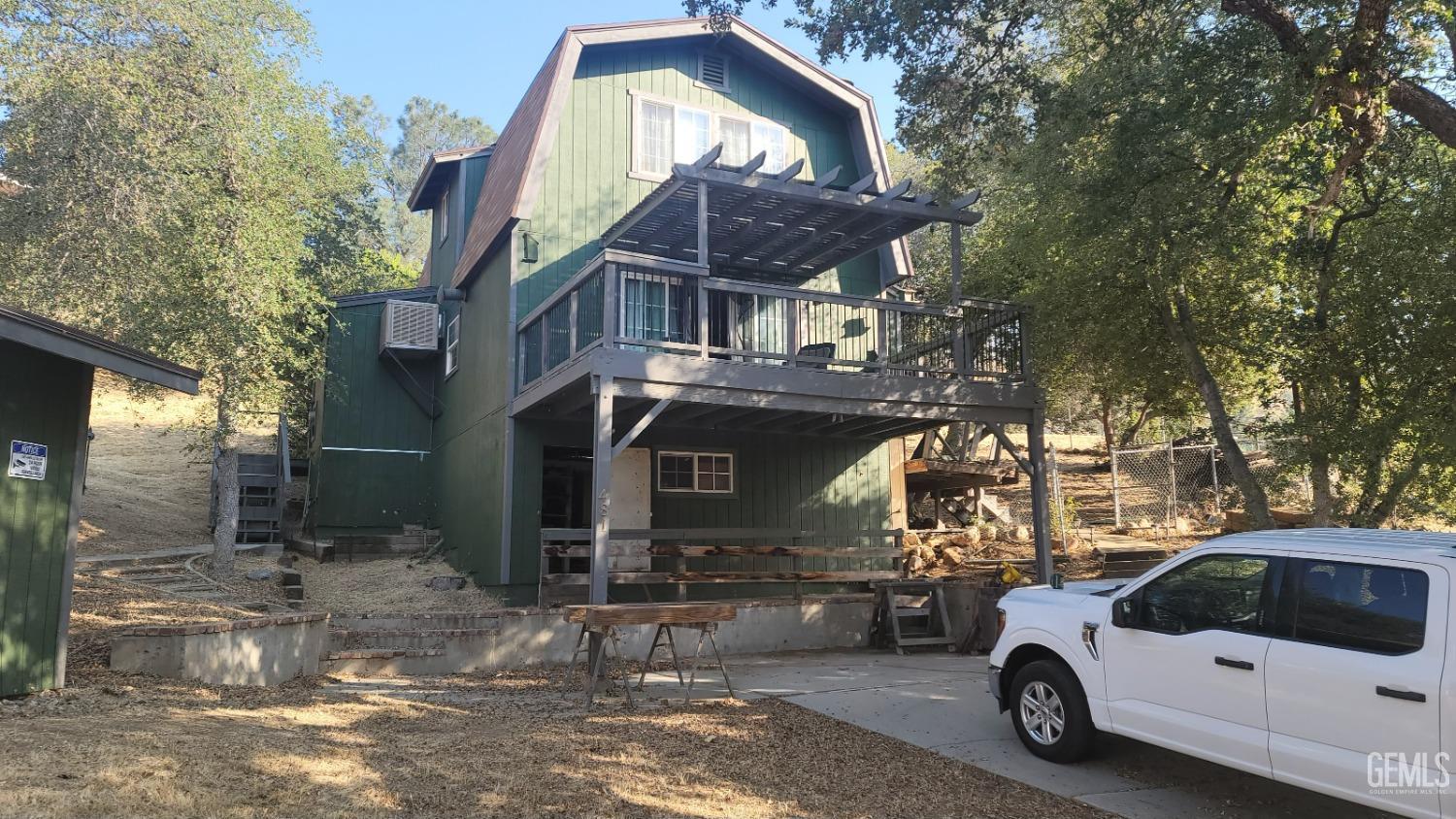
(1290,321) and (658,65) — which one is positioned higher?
(658,65)

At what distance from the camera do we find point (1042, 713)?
6145 mm

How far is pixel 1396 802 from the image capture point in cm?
420

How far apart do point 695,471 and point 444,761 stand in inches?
344

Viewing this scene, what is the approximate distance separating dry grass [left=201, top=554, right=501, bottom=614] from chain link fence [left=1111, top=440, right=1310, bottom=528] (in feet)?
44.6

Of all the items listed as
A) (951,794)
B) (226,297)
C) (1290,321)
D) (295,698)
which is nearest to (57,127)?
A: (226,297)

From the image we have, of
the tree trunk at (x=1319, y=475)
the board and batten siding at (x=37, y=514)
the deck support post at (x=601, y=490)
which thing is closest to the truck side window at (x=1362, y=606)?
the tree trunk at (x=1319, y=475)

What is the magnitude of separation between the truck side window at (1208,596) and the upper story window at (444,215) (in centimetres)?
1527

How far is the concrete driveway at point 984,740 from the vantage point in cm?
537

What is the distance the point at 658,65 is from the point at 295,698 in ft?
34.1

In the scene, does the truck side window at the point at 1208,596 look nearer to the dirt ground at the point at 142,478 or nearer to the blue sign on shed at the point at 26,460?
the blue sign on shed at the point at 26,460

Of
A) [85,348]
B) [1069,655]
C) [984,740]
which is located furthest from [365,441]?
[1069,655]

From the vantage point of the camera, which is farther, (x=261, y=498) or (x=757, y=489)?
(x=261, y=498)

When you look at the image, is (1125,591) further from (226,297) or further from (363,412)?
(363,412)

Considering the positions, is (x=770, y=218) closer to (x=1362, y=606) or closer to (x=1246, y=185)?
(x=1246, y=185)
